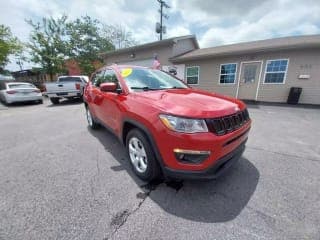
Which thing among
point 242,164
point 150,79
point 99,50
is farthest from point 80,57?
point 242,164

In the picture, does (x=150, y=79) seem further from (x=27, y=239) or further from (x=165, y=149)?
(x=27, y=239)

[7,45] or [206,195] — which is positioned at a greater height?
[7,45]

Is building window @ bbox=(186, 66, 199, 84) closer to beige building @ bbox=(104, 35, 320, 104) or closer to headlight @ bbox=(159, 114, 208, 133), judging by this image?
beige building @ bbox=(104, 35, 320, 104)

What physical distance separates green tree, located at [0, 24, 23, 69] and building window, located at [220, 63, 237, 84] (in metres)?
25.2

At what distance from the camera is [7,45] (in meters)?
21.1

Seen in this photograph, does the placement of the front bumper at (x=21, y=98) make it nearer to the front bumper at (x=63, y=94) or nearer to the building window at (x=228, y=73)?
the front bumper at (x=63, y=94)

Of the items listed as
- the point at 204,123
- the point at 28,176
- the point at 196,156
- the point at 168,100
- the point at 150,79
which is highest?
the point at 150,79

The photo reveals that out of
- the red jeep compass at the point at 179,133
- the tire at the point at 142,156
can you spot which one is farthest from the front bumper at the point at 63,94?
the tire at the point at 142,156

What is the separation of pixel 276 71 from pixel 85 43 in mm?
23617

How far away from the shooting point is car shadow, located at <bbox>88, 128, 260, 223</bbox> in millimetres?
1981

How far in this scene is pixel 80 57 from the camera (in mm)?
23938

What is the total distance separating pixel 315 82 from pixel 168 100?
10588 millimetres

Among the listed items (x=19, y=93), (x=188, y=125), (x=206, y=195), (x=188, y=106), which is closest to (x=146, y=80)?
(x=188, y=106)

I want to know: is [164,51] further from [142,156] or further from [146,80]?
[142,156]
